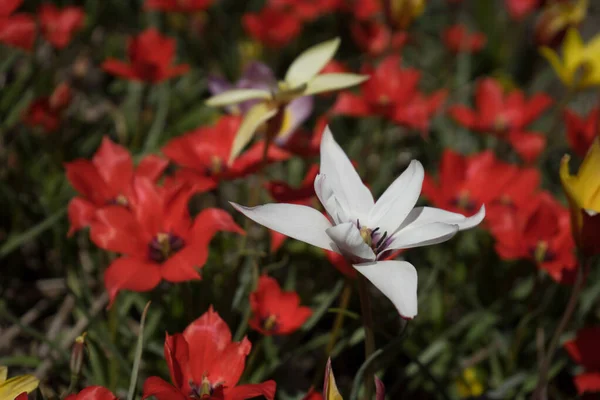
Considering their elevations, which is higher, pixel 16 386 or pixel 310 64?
pixel 310 64

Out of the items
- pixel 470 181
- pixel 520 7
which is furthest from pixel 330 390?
pixel 520 7

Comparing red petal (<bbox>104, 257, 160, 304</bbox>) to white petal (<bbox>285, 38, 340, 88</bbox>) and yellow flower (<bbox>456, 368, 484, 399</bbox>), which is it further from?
yellow flower (<bbox>456, 368, 484, 399</bbox>)

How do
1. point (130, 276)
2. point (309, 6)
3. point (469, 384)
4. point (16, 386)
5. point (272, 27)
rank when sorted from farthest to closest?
point (309, 6)
point (272, 27)
point (469, 384)
point (130, 276)
point (16, 386)

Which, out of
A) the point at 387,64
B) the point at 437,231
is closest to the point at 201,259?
the point at 437,231

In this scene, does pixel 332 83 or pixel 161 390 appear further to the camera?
pixel 332 83

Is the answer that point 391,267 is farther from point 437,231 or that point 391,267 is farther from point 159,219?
point 159,219


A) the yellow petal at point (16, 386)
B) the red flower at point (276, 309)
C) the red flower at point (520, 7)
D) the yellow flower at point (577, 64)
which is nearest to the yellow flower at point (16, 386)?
the yellow petal at point (16, 386)

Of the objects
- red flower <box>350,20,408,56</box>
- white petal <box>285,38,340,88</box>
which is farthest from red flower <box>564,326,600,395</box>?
red flower <box>350,20,408,56</box>

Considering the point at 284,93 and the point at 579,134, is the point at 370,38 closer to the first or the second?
the point at 579,134
